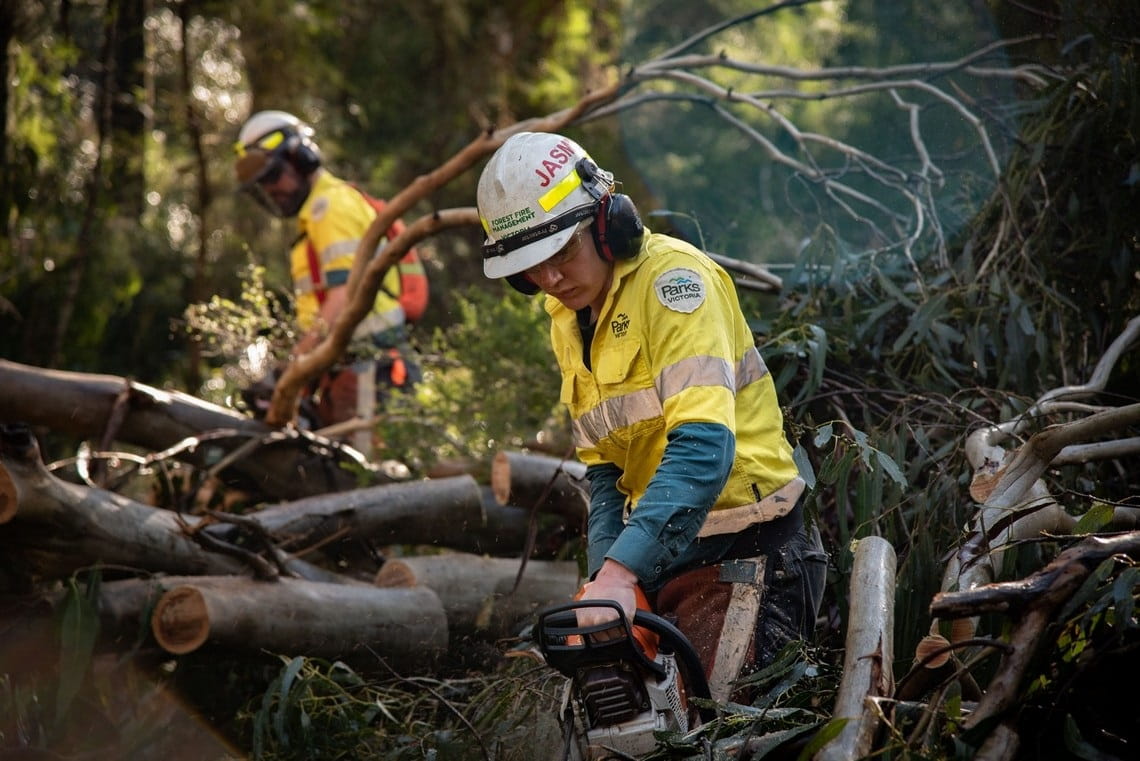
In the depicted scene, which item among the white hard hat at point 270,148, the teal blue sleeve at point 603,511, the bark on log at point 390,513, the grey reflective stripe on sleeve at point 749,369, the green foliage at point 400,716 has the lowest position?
the green foliage at point 400,716

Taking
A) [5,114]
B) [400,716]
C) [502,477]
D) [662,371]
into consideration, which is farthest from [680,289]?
[5,114]

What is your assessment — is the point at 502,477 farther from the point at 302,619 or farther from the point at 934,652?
the point at 934,652

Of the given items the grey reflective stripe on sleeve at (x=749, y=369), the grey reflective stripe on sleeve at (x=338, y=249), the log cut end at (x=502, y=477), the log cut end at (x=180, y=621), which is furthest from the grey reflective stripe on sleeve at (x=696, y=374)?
the grey reflective stripe on sleeve at (x=338, y=249)

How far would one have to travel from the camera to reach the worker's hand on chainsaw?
96.2 inches

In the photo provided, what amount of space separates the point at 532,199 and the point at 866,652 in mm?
1369

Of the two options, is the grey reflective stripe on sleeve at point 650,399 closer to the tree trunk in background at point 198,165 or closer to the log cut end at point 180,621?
the log cut end at point 180,621

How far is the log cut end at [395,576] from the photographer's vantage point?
15.3 feet

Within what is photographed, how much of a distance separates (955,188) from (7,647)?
4.49 metres

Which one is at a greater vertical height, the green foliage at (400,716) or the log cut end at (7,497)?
the log cut end at (7,497)

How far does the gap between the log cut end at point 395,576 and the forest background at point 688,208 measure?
3.00 feet

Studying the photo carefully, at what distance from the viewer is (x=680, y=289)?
2852mm

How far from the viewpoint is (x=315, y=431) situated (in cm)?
Answer: 649

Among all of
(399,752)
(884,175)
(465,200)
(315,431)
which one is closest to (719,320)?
(399,752)

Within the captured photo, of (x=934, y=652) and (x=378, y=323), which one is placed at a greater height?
(x=378, y=323)
